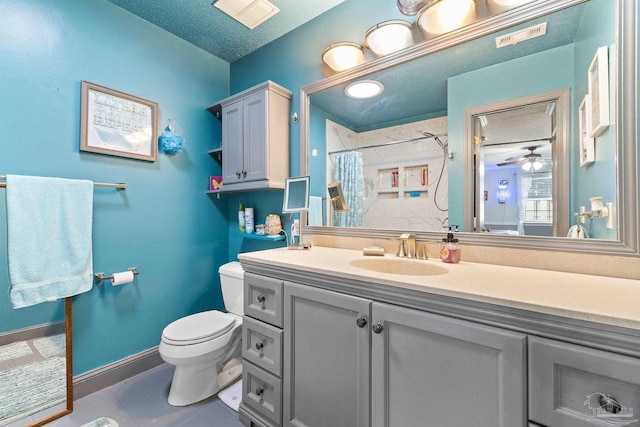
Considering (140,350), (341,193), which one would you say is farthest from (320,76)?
(140,350)

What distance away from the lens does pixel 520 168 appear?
1.15 m

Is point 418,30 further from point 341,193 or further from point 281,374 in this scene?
point 281,374

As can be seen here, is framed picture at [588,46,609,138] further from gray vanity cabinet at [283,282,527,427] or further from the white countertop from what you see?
gray vanity cabinet at [283,282,527,427]

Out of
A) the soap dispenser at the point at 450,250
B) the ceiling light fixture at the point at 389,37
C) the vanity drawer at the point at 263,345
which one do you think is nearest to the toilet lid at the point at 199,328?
the vanity drawer at the point at 263,345

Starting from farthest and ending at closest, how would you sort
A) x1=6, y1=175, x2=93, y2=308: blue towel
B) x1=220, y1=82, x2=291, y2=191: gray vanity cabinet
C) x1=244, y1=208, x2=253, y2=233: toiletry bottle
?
x1=244, y1=208, x2=253, y2=233: toiletry bottle
x1=220, y1=82, x2=291, y2=191: gray vanity cabinet
x1=6, y1=175, x2=93, y2=308: blue towel

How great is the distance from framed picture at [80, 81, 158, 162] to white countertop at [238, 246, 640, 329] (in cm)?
143

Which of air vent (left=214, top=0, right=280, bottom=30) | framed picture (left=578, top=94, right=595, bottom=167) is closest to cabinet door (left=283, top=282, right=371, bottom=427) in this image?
framed picture (left=578, top=94, right=595, bottom=167)

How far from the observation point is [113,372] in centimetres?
172

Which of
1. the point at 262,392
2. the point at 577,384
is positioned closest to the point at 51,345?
the point at 262,392

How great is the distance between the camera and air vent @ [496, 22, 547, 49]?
1102 mm

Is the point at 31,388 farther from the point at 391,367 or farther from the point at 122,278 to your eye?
the point at 391,367

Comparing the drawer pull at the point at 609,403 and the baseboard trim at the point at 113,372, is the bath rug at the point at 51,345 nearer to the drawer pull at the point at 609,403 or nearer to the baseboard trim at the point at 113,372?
the baseboard trim at the point at 113,372

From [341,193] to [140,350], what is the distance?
1.80 meters

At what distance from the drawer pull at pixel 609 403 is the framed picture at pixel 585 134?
2.72 ft
